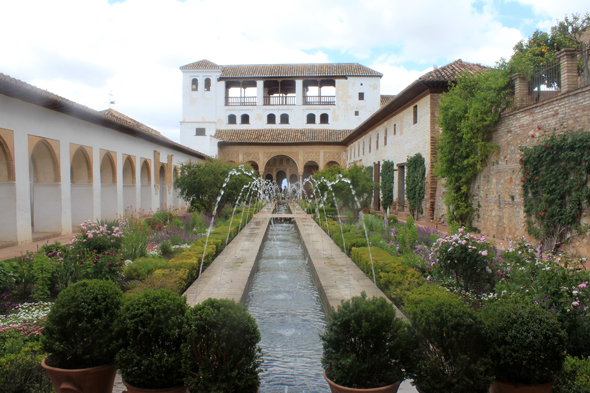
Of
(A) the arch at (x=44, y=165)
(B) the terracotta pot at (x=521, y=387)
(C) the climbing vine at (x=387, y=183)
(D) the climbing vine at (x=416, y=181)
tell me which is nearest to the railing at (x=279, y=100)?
(C) the climbing vine at (x=387, y=183)

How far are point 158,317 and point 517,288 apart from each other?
3406 millimetres

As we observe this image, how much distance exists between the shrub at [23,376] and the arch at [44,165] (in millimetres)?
8666

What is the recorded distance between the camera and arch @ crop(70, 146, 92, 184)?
467 inches

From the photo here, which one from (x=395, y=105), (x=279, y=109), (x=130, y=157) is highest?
(x=279, y=109)

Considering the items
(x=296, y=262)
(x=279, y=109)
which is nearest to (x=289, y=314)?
(x=296, y=262)

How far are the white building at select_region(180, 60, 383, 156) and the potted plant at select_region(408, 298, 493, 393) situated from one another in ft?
106

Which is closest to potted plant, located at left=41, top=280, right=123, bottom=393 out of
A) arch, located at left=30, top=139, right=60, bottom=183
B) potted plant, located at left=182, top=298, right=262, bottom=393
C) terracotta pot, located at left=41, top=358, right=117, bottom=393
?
terracotta pot, located at left=41, top=358, right=117, bottom=393

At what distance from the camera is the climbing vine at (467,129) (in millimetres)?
10250

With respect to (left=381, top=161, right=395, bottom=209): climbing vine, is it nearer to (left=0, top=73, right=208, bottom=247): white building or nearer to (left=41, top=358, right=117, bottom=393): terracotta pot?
(left=0, top=73, right=208, bottom=247): white building

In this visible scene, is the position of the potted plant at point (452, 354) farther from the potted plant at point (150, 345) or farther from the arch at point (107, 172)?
the arch at point (107, 172)

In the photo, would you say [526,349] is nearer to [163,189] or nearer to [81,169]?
[81,169]

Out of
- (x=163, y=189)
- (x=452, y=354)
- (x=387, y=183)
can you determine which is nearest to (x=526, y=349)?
(x=452, y=354)

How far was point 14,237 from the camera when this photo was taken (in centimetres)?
855

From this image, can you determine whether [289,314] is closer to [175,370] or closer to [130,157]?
[175,370]
